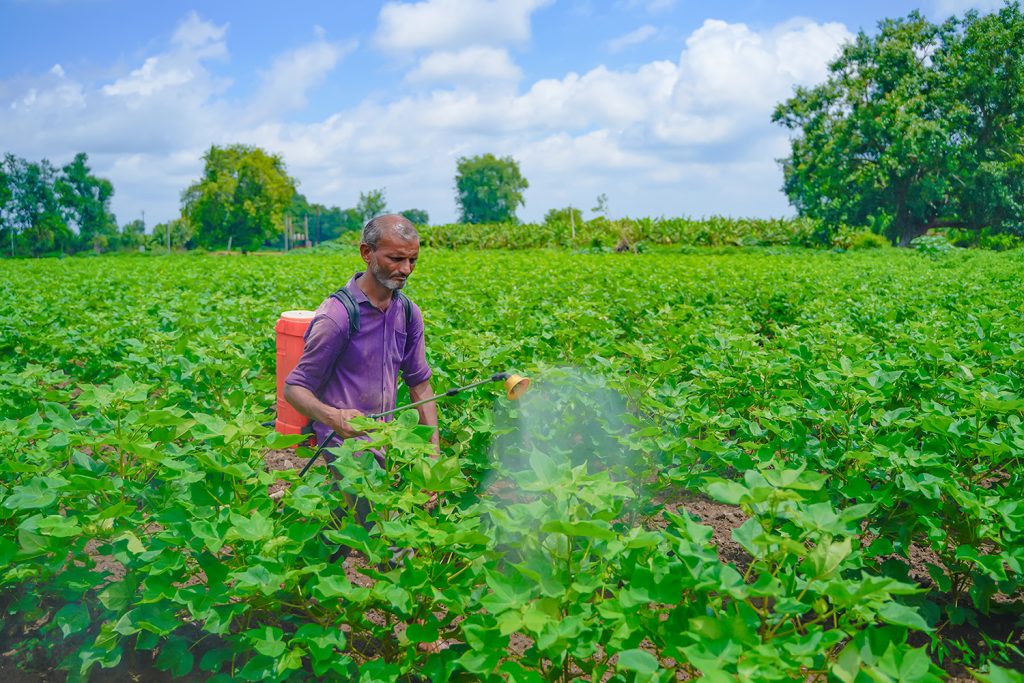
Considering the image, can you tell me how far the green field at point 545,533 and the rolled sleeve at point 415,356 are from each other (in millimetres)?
330

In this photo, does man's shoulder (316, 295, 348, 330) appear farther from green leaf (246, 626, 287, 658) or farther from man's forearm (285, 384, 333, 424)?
green leaf (246, 626, 287, 658)

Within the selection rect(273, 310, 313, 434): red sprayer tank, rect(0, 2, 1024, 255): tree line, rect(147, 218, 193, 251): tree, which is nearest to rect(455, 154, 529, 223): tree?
rect(147, 218, 193, 251): tree

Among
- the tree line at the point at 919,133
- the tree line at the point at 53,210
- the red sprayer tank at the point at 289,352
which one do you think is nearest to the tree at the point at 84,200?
the tree line at the point at 53,210

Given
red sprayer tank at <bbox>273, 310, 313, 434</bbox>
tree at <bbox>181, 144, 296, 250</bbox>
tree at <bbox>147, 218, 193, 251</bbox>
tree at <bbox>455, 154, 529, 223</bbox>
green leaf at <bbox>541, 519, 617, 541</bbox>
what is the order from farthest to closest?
tree at <bbox>455, 154, 529, 223</bbox> < tree at <bbox>147, 218, 193, 251</bbox> < tree at <bbox>181, 144, 296, 250</bbox> < red sprayer tank at <bbox>273, 310, 313, 434</bbox> < green leaf at <bbox>541, 519, 617, 541</bbox>

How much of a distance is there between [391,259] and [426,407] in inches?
A: 29.2

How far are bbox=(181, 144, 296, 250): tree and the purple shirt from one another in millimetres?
65157

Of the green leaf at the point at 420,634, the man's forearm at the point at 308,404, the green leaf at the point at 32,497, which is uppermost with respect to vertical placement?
the man's forearm at the point at 308,404

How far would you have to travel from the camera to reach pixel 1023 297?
9547mm

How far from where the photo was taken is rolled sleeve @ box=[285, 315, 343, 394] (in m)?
3.19

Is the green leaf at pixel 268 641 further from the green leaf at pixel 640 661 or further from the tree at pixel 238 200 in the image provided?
the tree at pixel 238 200

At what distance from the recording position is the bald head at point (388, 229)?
3148 millimetres

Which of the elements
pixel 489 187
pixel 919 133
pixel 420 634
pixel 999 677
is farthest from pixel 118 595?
pixel 489 187

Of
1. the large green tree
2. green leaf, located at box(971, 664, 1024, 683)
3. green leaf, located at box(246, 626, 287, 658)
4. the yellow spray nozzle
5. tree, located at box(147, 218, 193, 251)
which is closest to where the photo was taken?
green leaf, located at box(971, 664, 1024, 683)

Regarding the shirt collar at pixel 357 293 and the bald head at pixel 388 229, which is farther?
the shirt collar at pixel 357 293
